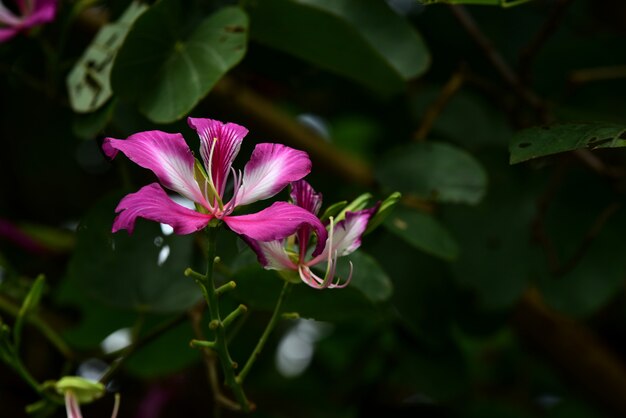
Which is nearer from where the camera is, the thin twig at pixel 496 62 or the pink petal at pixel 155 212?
the pink petal at pixel 155 212

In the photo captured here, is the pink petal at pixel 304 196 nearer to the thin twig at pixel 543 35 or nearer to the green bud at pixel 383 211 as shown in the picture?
the green bud at pixel 383 211

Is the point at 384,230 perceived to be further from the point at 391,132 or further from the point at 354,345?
the point at 354,345

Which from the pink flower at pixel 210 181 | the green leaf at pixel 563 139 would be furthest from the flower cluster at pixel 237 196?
the green leaf at pixel 563 139

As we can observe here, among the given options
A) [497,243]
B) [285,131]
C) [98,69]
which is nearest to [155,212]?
[98,69]

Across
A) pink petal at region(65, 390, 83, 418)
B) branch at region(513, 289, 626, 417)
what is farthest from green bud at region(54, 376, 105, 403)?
branch at region(513, 289, 626, 417)

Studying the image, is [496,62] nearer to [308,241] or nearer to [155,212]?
[308,241]

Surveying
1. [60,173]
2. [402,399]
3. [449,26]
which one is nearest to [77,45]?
[60,173]

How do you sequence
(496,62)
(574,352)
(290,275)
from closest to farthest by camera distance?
(290,275), (496,62), (574,352)
